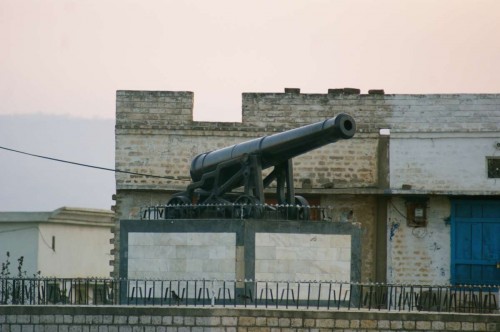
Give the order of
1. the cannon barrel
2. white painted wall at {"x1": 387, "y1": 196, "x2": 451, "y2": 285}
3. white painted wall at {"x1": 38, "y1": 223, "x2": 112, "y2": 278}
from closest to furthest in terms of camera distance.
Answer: the cannon barrel
white painted wall at {"x1": 387, "y1": 196, "x2": 451, "y2": 285}
white painted wall at {"x1": 38, "y1": 223, "x2": 112, "y2": 278}

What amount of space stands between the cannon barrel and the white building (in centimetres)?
1256

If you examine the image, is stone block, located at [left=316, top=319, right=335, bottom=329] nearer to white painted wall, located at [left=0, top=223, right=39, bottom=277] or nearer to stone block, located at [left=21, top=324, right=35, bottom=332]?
stone block, located at [left=21, top=324, right=35, bottom=332]

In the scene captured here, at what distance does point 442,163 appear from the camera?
38.2m

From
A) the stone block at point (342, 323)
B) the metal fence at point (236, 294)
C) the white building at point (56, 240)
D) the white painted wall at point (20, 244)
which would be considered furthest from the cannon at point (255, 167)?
the white painted wall at point (20, 244)

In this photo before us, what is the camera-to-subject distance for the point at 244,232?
2816 cm

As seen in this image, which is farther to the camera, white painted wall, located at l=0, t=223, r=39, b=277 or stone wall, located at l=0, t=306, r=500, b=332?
white painted wall, located at l=0, t=223, r=39, b=277

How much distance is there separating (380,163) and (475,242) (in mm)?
2896

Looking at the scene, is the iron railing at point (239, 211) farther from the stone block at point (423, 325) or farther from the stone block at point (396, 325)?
the stone block at point (423, 325)

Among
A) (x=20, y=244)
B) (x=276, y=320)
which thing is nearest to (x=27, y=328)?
(x=276, y=320)

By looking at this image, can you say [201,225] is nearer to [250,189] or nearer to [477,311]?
[250,189]

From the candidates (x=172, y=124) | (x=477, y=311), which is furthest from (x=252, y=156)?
(x=172, y=124)

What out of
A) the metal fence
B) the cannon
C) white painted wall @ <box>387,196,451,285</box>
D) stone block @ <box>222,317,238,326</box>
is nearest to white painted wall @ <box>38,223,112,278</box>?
white painted wall @ <box>387,196,451,285</box>

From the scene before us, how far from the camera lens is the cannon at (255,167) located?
28203 mm

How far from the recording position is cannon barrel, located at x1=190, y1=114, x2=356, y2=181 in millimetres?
27984
